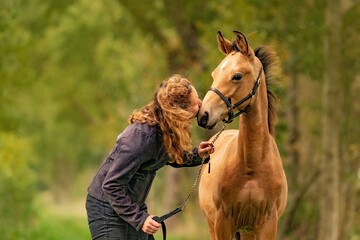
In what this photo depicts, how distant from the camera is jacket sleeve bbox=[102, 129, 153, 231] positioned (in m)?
4.72

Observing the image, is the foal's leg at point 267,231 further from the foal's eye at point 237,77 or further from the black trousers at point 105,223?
the black trousers at point 105,223

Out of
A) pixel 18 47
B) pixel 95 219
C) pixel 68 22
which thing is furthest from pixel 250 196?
pixel 68 22

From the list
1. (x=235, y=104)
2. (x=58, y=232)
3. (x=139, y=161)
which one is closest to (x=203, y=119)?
(x=235, y=104)

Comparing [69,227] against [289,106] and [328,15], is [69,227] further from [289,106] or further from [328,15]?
[328,15]

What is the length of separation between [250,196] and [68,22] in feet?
74.5

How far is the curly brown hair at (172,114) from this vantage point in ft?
16.1

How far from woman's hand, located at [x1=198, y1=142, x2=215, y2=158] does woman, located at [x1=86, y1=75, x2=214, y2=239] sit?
1.31 ft

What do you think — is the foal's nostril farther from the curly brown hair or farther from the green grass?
the green grass

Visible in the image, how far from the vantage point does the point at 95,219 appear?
193 inches

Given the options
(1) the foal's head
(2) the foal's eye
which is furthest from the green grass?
(2) the foal's eye

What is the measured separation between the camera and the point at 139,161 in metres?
4.78

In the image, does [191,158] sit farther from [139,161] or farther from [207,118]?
[139,161]

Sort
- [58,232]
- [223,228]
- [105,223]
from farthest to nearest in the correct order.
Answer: [58,232], [223,228], [105,223]

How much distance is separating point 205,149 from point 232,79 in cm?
61
